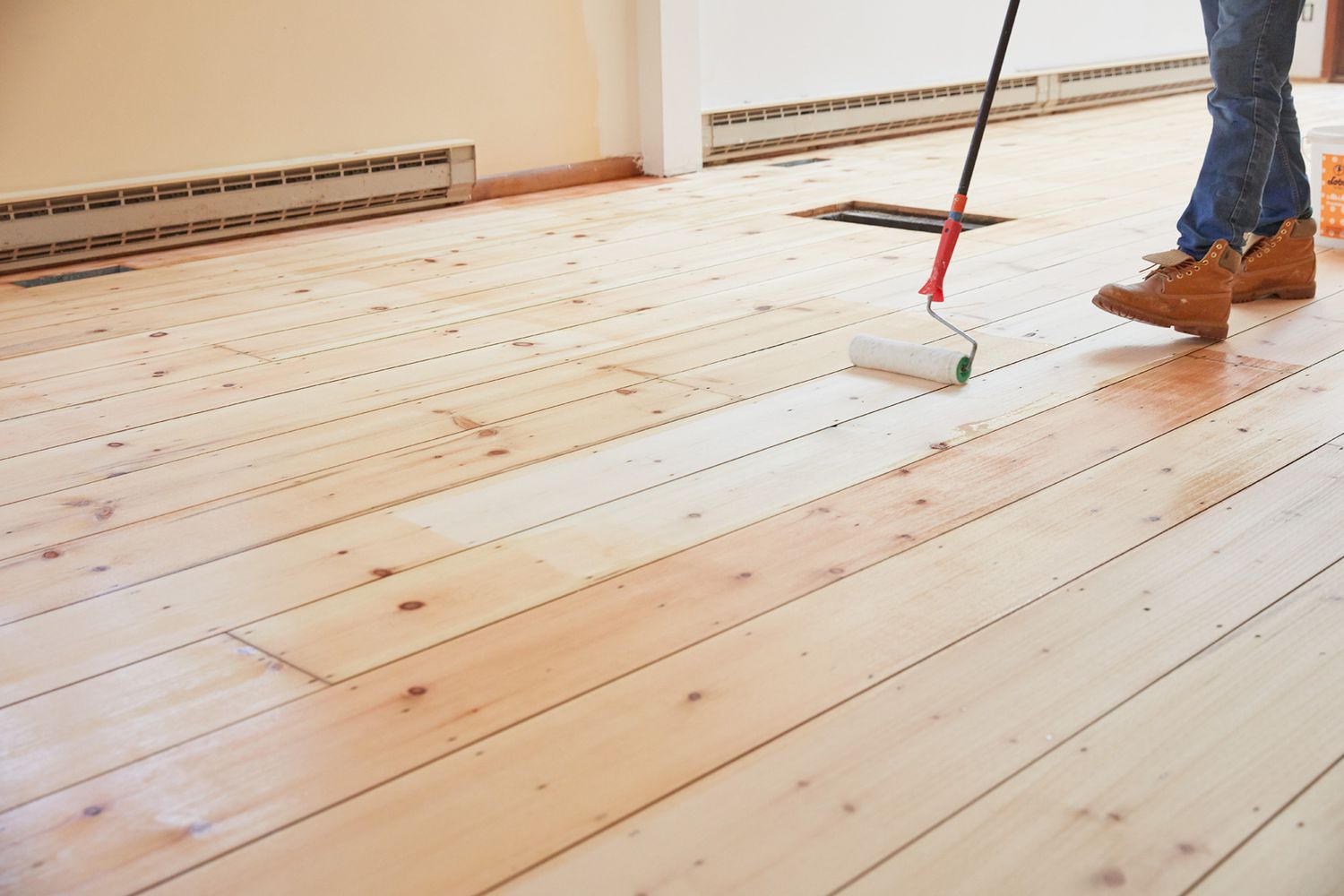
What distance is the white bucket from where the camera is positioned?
9.71 ft

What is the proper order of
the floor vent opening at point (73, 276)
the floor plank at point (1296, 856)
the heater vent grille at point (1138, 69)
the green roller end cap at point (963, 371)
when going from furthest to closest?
the heater vent grille at point (1138, 69)
the floor vent opening at point (73, 276)
the green roller end cap at point (963, 371)
the floor plank at point (1296, 856)

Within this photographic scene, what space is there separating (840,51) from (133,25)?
2680 mm

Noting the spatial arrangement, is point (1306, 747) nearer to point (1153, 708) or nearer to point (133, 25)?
point (1153, 708)

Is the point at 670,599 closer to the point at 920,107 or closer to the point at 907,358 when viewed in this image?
the point at 907,358

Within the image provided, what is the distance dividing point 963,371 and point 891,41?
11.6 feet

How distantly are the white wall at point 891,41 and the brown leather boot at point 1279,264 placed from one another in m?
2.44

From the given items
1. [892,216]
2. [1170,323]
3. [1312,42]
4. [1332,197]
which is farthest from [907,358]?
[1312,42]

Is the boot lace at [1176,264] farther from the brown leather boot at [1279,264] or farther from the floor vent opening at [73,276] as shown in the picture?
the floor vent opening at [73,276]

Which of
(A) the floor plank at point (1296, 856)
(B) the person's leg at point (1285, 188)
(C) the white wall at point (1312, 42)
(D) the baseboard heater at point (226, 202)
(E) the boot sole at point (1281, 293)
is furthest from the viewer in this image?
(C) the white wall at point (1312, 42)

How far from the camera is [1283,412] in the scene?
199 centimetres

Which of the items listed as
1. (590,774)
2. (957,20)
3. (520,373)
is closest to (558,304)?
(520,373)

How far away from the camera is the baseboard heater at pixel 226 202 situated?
329 cm

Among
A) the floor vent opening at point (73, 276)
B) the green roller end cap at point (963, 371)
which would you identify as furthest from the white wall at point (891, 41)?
the green roller end cap at point (963, 371)

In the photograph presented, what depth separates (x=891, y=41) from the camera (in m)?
5.33
